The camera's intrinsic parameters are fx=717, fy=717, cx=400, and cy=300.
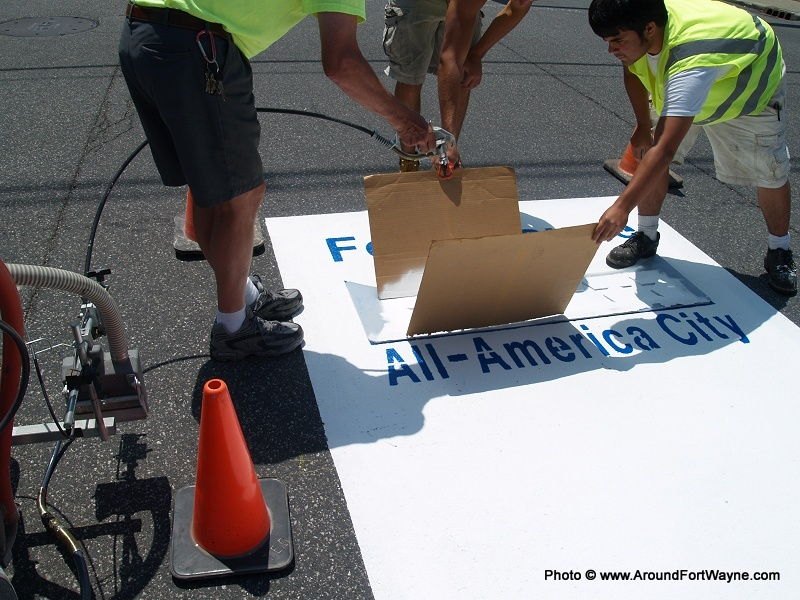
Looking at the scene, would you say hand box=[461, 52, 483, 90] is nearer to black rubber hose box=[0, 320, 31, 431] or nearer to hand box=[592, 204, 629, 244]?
hand box=[592, 204, 629, 244]

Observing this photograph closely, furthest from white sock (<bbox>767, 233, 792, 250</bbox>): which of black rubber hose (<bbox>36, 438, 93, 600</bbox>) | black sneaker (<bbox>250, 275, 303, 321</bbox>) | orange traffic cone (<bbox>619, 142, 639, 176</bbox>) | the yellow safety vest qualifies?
black rubber hose (<bbox>36, 438, 93, 600</bbox>)

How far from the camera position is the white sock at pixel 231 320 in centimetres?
242

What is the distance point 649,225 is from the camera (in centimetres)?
331

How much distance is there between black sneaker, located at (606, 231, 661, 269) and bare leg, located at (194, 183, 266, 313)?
68.4 inches

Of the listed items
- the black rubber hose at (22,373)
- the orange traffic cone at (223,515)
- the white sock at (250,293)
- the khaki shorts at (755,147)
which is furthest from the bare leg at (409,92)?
the black rubber hose at (22,373)

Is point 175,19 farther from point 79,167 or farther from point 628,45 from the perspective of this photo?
point 79,167

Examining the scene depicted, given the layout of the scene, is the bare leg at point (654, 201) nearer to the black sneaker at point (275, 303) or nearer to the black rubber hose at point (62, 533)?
the black sneaker at point (275, 303)

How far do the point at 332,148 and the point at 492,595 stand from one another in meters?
3.03

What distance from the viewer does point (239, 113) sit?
6.84ft

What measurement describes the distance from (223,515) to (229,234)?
89 cm

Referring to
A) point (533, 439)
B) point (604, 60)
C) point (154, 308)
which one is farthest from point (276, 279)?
point (604, 60)

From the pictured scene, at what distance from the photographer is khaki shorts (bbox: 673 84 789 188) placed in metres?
2.99

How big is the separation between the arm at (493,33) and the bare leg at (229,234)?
146 centimetres

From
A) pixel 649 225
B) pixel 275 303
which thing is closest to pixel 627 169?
pixel 649 225
